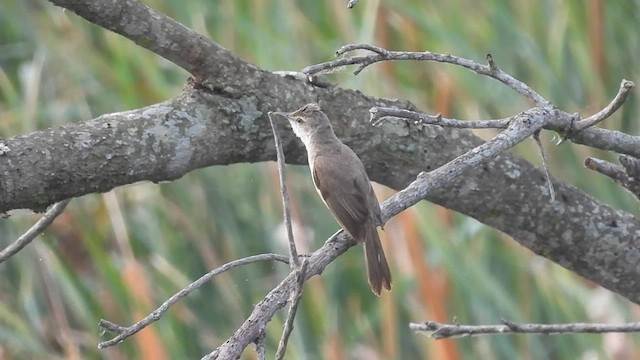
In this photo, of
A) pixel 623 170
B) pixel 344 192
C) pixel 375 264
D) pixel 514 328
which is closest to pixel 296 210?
pixel 344 192

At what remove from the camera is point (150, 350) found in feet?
11.6

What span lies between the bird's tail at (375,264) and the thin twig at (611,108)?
0.64 meters

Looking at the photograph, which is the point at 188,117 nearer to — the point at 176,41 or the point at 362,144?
the point at 176,41

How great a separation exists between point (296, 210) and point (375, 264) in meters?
1.08

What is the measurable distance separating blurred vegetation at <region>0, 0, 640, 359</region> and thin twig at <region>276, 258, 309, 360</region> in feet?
5.64

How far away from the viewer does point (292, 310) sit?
150 cm

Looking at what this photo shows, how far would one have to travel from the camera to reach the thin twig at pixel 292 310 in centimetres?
150

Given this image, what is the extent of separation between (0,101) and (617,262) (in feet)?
7.48

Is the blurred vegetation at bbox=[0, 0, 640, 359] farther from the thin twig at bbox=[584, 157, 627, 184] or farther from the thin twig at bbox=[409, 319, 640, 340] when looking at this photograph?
the thin twig at bbox=[584, 157, 627, 184]

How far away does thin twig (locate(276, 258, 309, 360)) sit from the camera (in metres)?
1.50

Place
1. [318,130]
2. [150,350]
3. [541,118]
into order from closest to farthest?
[541,118]
[318,130]
[150,350]

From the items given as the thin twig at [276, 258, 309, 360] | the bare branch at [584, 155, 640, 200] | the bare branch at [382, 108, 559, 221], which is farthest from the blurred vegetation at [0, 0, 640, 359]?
the thin twig at [276, 258, 309, 360]

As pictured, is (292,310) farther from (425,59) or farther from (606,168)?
(606,168)

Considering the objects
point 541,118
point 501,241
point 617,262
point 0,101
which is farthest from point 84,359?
point 541,118
